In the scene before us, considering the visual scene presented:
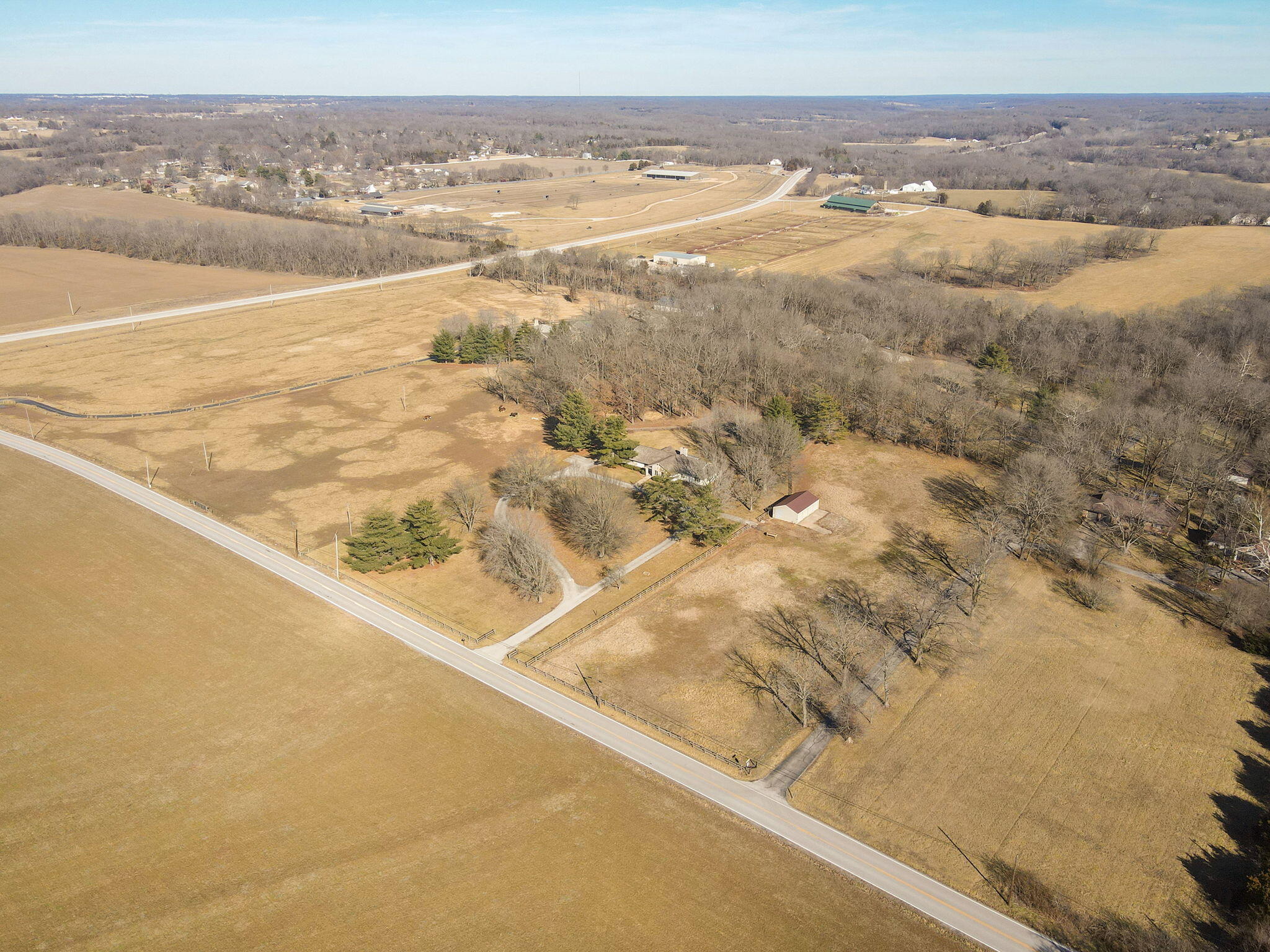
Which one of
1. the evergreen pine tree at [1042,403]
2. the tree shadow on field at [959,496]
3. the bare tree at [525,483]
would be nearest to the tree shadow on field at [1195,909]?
the tree shadow on field at [959,496]

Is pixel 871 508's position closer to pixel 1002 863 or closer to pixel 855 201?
pixel 1002 863

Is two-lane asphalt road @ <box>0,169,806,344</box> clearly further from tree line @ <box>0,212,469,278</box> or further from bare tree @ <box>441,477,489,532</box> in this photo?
bare tree @ <box>441,477,489,532</box>

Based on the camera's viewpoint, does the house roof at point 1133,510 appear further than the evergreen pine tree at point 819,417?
No

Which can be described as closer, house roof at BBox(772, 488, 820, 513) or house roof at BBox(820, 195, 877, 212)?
house roof at BBox(772, 488, 820, 513)

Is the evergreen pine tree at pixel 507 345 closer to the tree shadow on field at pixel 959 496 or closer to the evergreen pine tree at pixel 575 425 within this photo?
the evergreen pine tree at pixel 575 425

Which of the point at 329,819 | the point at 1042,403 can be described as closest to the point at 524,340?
the point at 1042,403

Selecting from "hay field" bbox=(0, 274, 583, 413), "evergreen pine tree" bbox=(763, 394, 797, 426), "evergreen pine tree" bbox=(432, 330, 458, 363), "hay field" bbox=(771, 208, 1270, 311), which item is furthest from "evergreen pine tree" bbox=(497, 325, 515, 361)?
"hay field" bbox=(771, 208, 1270, 311)

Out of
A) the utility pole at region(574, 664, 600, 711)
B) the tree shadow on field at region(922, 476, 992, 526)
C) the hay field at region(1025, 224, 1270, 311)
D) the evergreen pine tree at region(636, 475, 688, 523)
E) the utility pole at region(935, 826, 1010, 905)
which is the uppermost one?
the hay field at region(1025, 224, 1270, 311)

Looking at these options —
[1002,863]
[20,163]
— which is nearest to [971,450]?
[1002,863]
